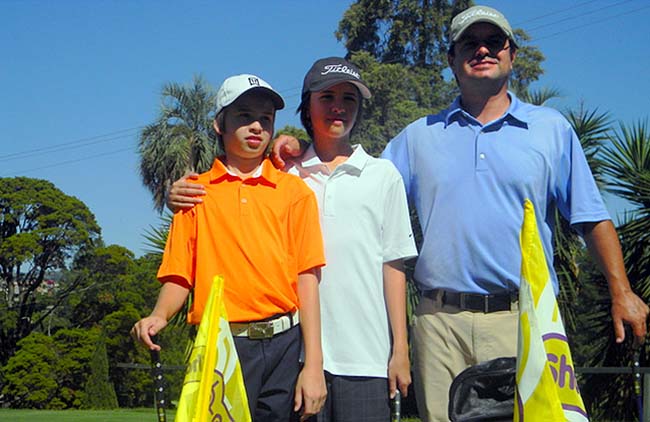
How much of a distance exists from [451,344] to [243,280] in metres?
0.85

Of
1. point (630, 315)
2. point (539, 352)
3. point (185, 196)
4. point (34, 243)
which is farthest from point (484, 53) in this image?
point (34, 243)

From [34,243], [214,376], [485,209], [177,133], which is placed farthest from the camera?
[34,243]

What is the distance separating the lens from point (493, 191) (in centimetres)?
346

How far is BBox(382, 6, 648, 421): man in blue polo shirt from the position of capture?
3.44m

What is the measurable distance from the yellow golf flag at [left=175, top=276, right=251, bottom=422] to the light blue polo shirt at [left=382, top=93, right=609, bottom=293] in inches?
39.3

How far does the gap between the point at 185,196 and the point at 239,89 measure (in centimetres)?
45

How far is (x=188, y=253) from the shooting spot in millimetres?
3385

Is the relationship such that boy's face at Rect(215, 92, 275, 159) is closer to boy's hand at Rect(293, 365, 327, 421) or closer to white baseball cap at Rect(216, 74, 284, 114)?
white baseball cap at Rect(216, 74, 284, 114)

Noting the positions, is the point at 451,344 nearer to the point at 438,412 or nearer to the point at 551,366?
the point at 438,412

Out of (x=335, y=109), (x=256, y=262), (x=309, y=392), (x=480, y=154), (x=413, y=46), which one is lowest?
(x=309, y=392)

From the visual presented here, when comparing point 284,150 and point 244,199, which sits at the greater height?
point 284,150

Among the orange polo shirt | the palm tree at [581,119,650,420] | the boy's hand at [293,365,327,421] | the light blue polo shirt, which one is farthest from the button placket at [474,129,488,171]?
the palm tree at [581,119,650,420]

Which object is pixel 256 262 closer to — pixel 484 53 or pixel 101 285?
pixel 484 53

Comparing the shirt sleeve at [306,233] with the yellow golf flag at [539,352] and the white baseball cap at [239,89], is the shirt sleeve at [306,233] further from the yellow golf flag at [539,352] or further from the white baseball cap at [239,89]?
the yellow golf flag at [539,352]
